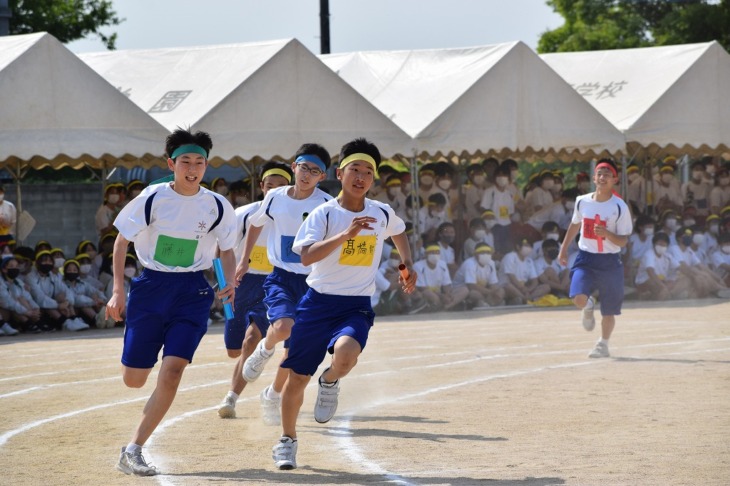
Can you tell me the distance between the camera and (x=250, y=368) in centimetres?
960

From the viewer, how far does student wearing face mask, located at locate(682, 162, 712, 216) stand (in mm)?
24125

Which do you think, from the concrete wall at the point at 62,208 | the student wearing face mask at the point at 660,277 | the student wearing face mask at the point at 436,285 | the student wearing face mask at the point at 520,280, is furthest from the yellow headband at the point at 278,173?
the concrete wall at the point at 62,208

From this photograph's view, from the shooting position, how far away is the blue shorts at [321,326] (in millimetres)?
7844

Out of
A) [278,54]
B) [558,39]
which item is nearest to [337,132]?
[278,54]

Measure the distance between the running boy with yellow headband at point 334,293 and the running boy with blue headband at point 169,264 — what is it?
59 cm

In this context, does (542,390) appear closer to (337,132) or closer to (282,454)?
(282,454)

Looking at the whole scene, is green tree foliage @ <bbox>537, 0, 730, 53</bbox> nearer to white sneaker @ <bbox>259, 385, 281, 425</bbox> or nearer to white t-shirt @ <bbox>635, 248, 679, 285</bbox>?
white t-shirt @ <bbox>635, 248, 679, 285</bbox>

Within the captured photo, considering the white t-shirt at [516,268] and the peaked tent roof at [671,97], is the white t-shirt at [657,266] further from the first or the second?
the white t-shirt at [516,268]

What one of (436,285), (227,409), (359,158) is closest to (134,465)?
(359,158)

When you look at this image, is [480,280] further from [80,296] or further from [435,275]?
[80,296]

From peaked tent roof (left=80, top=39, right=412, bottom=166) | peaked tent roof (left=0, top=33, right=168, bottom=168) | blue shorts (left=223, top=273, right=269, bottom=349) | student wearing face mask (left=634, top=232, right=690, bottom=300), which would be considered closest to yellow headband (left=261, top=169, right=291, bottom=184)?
blue shorts (left=223, top=273, right=269, bottom=349)

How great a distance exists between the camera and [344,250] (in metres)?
7.89

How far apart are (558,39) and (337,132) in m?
24.0

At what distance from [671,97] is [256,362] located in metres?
13.7
